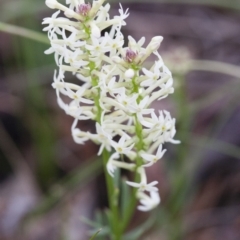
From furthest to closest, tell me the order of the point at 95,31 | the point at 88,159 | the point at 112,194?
the point at 88,159, the point at 112,194, the point at 95,31

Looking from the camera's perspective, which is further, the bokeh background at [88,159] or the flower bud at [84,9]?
the bokeh background at [88,159]

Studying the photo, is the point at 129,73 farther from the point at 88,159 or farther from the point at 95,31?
the point at 88,159

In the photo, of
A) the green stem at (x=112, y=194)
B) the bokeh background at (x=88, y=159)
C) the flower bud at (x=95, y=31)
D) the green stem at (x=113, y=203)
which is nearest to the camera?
the flower bud at (x=95, y=31)

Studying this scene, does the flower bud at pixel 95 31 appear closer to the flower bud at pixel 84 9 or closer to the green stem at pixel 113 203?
the flower bud at pixel 84 9

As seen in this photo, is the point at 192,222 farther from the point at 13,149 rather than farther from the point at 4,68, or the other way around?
the point at 4,68

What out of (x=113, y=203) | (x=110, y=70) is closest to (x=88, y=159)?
(x=113, y=203)

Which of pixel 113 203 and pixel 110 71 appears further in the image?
pixel 113 203

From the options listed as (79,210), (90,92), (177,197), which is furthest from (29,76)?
(90,92)


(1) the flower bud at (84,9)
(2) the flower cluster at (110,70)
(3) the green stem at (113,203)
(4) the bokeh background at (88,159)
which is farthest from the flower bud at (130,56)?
(4) the bokeh background at (88,159)
